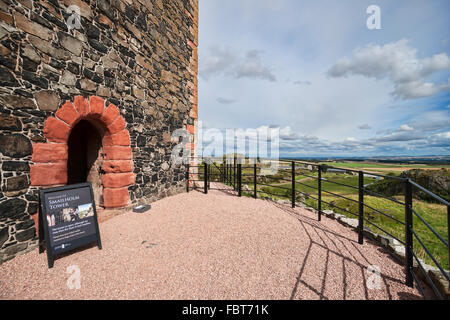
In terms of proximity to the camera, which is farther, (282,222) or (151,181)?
(151,181)

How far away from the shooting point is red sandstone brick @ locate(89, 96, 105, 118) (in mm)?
4146

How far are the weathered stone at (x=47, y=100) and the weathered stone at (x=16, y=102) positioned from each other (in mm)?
106

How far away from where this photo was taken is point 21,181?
3059 millimetres

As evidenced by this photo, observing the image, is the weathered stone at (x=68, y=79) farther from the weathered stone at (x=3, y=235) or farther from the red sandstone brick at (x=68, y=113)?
the weathered stone at (x=3, y=235)

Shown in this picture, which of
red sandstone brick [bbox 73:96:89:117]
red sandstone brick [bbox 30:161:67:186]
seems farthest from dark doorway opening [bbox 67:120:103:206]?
red sandstone brick [bbox 30:161:67:186]

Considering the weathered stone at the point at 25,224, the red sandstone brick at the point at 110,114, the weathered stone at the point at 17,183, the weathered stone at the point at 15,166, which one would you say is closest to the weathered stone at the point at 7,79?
the weathered stone at the point at 15,166

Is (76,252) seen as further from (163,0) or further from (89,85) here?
(163,0)

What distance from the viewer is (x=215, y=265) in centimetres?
280

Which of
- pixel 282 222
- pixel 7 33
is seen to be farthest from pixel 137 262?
pixel 7 33

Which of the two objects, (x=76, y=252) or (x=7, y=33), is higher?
(x=7, y=33)

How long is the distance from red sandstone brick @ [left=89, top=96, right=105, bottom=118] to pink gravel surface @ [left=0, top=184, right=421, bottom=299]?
2.45 meters

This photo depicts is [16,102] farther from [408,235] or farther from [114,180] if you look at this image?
[408,235]

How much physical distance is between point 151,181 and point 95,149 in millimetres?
1752

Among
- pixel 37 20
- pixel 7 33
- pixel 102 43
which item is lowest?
pixel 7 33
